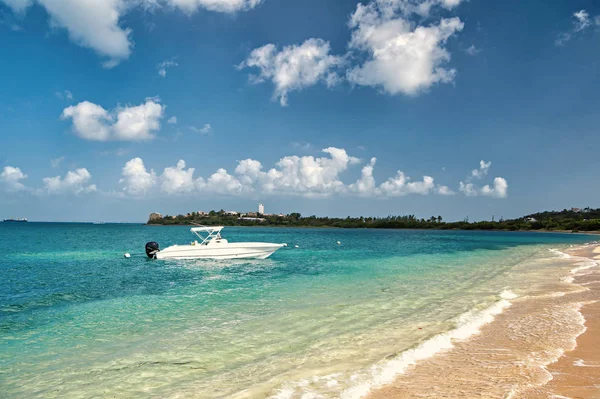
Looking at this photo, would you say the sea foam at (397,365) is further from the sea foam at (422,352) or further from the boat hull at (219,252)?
the boat hull at (219,252)

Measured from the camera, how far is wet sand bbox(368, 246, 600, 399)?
6355mm

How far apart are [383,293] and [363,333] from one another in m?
7.38

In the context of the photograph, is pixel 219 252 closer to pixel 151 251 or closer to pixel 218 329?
pixel 151 251

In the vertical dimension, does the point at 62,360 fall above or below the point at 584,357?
below

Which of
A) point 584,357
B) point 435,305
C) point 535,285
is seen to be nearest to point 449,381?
point 584,357

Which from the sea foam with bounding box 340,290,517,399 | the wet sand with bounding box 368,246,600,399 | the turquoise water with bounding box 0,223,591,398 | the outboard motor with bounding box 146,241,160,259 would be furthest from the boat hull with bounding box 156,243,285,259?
the wet sand with bounding box 368,246,600,399

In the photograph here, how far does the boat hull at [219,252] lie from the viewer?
1355 inches

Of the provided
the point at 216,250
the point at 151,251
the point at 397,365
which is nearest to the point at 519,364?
the point at 397,365

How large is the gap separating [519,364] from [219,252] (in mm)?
29539

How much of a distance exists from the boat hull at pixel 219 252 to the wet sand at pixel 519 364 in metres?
25.4

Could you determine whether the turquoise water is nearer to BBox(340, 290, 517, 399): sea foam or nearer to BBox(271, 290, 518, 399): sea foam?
BBox(271, 290, 518, 399): sea foam

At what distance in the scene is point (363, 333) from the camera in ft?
35.9

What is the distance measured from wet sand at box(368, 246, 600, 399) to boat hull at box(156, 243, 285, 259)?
25401mm

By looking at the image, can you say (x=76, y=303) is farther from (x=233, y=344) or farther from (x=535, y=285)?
(x=535, y=285)
